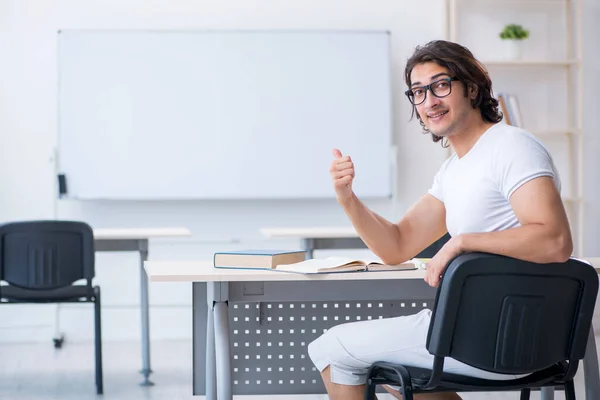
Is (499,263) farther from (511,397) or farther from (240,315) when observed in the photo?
(511,397)

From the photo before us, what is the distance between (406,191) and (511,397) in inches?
85.5

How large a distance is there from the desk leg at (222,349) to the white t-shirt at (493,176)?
628 millimetres

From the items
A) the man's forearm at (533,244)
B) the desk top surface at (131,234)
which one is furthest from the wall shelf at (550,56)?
the man's forearm at (533,244)

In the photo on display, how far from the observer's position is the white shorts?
74.6 inches

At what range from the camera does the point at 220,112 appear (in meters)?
5.33

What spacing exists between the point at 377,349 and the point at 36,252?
7.08 feet

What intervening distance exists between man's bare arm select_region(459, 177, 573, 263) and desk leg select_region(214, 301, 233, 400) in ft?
2.20

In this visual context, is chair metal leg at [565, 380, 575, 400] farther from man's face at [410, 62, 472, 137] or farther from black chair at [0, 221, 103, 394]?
black chair at [0, 221, 103, 394]

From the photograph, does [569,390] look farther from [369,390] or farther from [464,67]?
[464,67]

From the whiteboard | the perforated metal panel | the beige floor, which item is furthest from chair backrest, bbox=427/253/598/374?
the whiteboard

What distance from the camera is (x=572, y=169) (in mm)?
5496

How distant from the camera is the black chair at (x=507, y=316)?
171 cm

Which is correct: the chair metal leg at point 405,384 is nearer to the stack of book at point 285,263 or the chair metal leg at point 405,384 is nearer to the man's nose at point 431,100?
the stack of book at point 285,263

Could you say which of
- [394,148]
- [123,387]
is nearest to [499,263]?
[123,387]
